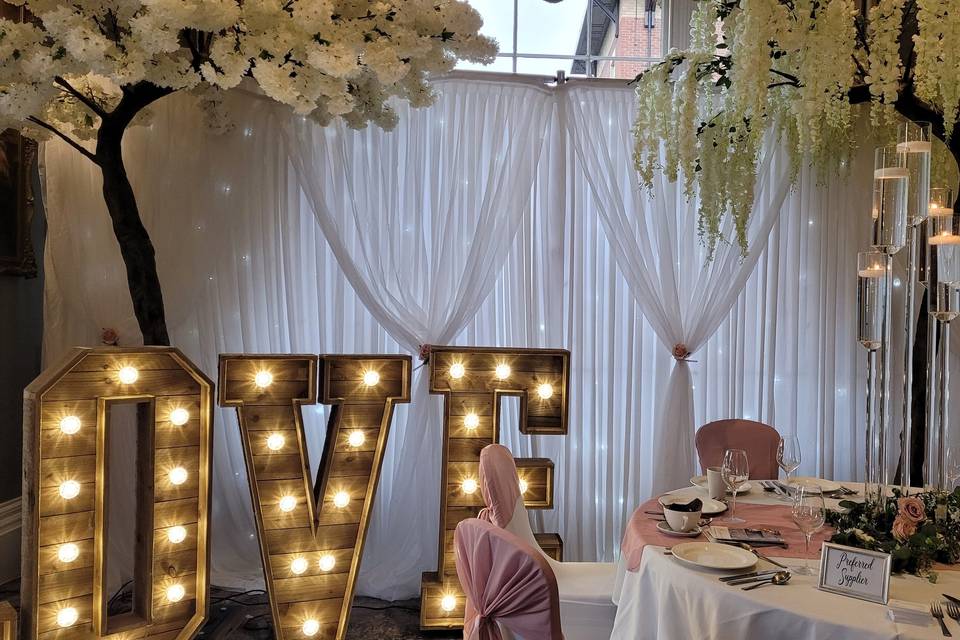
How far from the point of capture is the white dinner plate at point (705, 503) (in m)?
2.39

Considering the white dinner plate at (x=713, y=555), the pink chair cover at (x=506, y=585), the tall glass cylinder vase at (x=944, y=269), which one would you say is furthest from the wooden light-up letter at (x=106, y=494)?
the tall glass cylinder vase at (x=944, y=269)

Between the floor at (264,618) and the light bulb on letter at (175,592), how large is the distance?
0.39 meters

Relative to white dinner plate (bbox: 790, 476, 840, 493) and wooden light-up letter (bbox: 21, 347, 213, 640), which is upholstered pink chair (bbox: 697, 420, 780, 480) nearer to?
white dinner plate (bbox: 790, 476, 840, 493)

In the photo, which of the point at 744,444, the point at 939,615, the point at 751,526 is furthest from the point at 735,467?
the point at 744,444

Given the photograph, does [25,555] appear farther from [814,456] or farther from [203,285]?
[814,456]

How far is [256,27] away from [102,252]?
1589mm

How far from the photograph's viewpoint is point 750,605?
1736 mm

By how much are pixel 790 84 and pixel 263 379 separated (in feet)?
8.14

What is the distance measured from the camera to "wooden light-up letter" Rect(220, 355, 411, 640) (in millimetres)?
2893

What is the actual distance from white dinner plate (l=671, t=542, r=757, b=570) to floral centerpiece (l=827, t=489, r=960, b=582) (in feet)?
0.86

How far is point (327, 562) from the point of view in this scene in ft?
9.84

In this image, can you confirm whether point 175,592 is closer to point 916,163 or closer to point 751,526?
point 751,526

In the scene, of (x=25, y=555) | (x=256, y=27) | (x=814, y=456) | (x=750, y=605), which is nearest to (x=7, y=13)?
(x=256, y=27)

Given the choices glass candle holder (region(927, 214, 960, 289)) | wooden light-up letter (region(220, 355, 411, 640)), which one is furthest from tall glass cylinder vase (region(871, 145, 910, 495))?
wooden light-up letter (region(220, 355, 411, 640))
